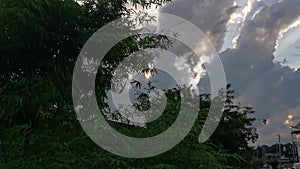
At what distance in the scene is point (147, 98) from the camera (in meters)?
2.43

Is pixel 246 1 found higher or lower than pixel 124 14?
higher

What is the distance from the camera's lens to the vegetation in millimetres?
2025

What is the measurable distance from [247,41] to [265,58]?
100 centimetres

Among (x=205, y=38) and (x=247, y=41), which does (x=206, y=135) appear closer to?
(x=205, y=38)

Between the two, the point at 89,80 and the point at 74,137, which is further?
the point at 89,80

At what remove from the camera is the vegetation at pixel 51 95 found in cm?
203

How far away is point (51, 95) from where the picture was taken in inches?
81.3

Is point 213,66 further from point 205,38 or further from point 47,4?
point 47,4

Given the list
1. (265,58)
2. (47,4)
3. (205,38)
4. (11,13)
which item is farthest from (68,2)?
(265,58)

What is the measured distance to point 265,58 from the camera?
21.0 feet

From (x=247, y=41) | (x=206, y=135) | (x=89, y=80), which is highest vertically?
(x=247, y=41)

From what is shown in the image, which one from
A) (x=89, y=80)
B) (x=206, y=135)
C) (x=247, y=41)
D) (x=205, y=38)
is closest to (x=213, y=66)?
(x=205, y=38)

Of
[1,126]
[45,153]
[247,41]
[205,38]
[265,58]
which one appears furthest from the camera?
[265,58]

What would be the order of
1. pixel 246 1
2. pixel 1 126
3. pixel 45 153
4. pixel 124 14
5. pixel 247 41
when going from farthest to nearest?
pixel 247 41 < pixel 246 1 < pixel 124 14 < pixel 1 126 < pixel 45 153
